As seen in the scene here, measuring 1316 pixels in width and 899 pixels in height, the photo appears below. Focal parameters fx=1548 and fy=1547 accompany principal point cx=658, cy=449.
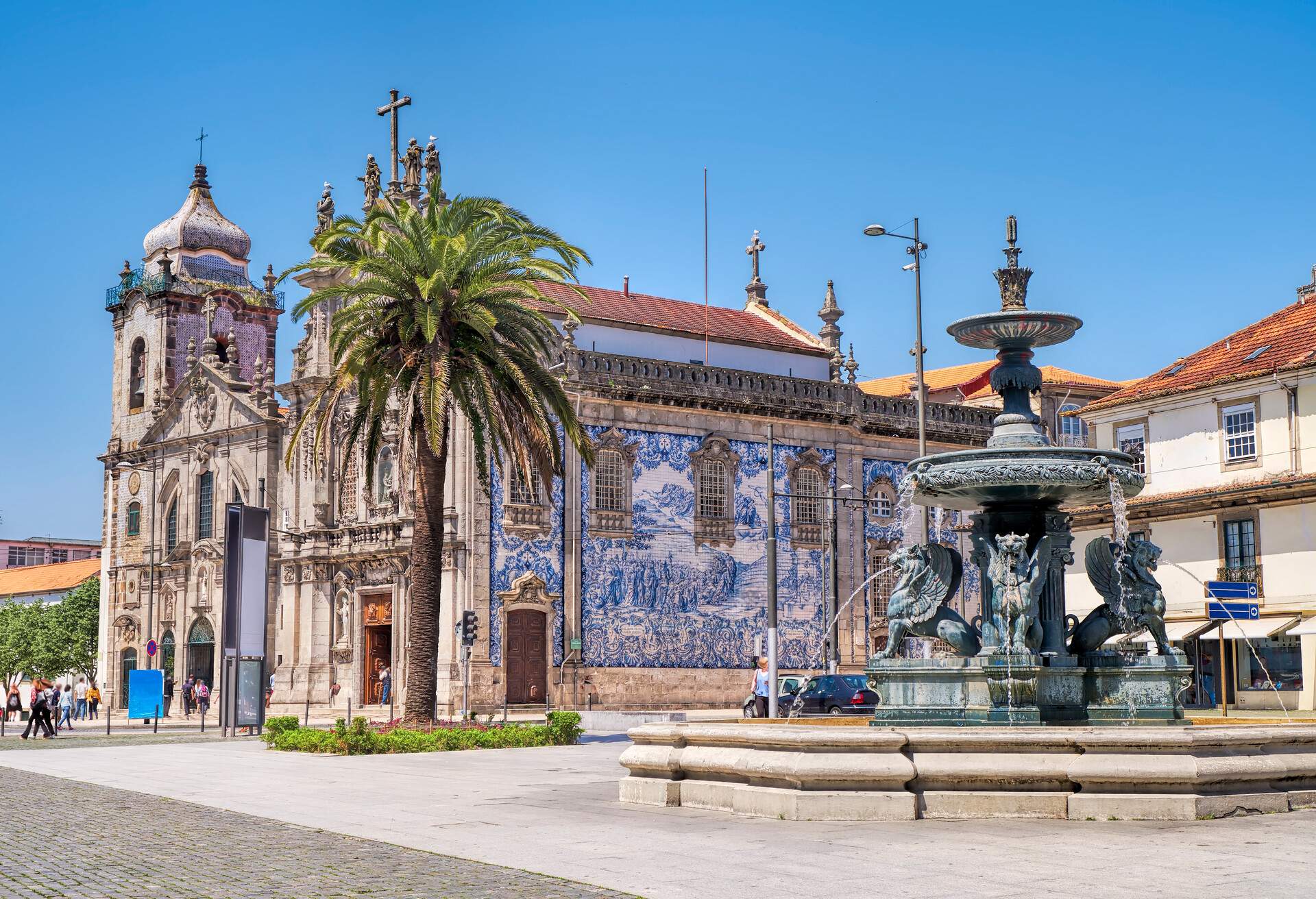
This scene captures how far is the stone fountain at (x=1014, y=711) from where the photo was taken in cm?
1270

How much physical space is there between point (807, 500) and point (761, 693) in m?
18.4

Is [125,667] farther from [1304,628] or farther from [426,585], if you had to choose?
[1304,628]

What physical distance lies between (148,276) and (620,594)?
30790mm

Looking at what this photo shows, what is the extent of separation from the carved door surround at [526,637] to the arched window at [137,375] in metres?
26.9

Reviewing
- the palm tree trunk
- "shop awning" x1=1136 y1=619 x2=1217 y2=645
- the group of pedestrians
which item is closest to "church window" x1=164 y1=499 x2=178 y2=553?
the group of pedestrians

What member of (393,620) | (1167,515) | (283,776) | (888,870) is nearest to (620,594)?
(393,620)

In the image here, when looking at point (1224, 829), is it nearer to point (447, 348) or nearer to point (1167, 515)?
point (447, 348)

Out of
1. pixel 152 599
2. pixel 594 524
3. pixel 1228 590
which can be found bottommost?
pixel 1228 590

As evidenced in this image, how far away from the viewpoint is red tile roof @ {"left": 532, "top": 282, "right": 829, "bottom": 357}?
49.8m

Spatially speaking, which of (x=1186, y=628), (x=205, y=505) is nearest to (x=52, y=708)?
(x=205, y=505)

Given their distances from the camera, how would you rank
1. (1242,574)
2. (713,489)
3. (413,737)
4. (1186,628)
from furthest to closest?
1. (713,489)
2. (1186,628)
3. (1242,574)
4. (413,737)

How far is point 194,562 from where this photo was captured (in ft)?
185

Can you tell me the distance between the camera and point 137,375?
64.6 meters

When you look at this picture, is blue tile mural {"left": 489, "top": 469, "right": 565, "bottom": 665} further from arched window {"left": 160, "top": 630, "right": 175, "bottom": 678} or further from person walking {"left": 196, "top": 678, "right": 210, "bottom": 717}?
arched window {"left": 160, "top": 630, "right": 175, "bottom": 678}
